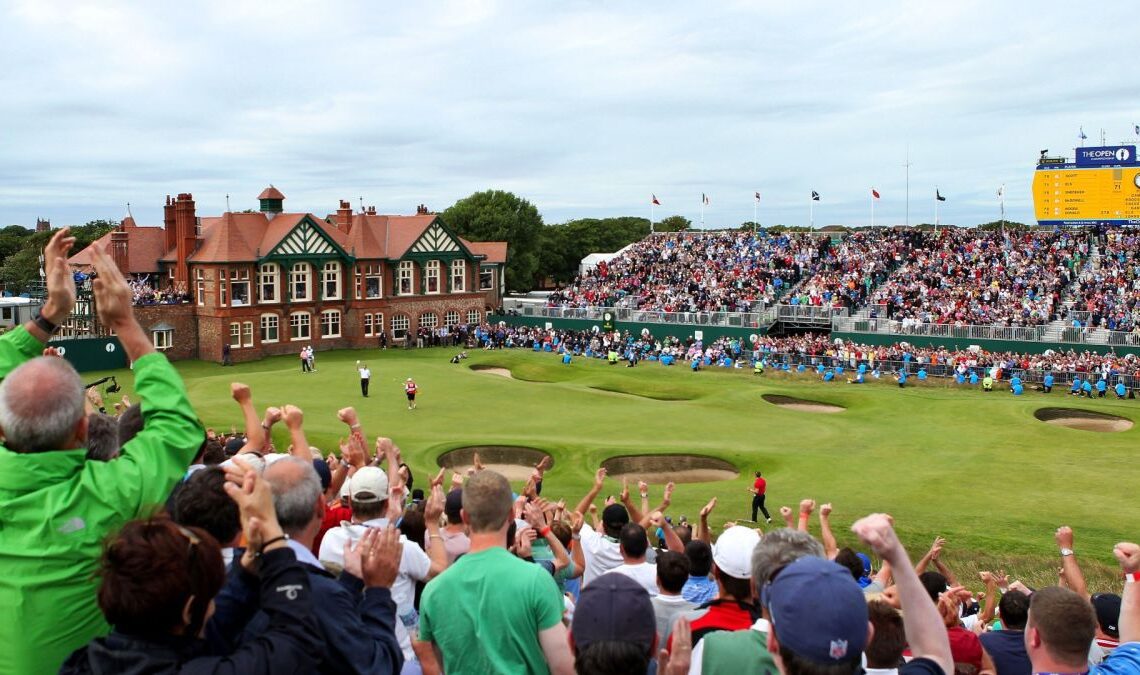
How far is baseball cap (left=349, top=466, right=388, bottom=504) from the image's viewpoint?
20.5ft

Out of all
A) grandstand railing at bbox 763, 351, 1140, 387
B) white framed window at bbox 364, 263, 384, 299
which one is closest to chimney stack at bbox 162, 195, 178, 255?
white framed window at bbox 364, 263, 384, 299

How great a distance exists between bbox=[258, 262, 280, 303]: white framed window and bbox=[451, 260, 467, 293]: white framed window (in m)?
12.3

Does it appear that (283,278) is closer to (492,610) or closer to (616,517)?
(616,517)

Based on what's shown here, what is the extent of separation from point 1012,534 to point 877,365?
2274 cm

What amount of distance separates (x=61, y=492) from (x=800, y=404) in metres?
33.2

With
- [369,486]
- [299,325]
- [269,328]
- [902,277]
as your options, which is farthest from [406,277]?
[369,486]

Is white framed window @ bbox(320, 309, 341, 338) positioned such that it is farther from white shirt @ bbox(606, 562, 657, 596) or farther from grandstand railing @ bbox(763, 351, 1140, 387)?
white shirt @ bbox(606, 562, 657, 596)

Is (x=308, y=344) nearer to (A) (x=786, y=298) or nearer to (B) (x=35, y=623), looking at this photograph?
(A) (x=786, y=298)

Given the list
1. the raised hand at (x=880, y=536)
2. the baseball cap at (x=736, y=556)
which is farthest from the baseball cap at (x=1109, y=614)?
the raised hand at (x=880, y=536)

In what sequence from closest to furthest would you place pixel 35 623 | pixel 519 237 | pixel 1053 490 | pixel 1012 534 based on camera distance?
pixel 35 623 → pixel 1012 534 → pixel 1053 490 → pixel 519 237

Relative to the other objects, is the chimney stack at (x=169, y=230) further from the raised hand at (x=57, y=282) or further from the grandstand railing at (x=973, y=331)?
the raised hand at (x=57, y=282)

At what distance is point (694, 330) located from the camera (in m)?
50.4

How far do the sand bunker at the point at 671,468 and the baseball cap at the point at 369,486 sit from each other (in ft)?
60.1

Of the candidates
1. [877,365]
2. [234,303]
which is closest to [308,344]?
[234,303]
